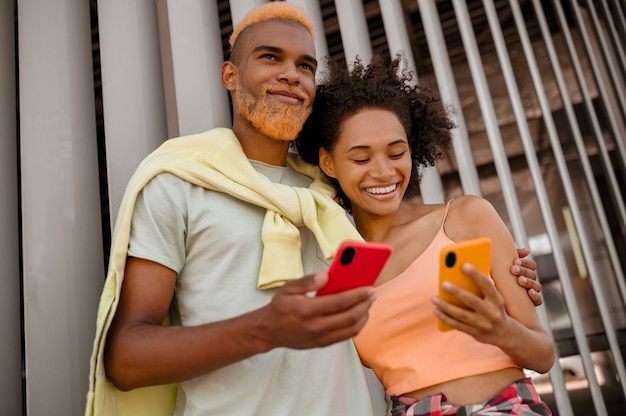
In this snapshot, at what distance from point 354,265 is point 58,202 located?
4.11 ft

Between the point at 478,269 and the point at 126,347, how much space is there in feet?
2.22

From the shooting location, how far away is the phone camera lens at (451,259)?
0.94 meters

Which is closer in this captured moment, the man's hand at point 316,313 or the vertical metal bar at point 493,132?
the man's hand at point 316,313

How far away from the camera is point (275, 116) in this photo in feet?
4.92

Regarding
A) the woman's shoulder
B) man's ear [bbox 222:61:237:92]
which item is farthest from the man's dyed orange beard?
the woman's shoulder

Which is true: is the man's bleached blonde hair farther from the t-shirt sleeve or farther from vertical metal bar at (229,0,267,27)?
the t-shirt sleeve

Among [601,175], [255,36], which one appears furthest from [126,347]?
[601,175]

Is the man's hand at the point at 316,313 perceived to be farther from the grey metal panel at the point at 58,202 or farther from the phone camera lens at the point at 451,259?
the grey metal panel at the point at 58,202

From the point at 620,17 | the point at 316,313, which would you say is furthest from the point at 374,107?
the point at 620,17

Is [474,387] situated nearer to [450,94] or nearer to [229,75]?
[229,75]

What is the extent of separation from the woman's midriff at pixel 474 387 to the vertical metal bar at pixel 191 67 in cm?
107

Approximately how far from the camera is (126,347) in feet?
3.63

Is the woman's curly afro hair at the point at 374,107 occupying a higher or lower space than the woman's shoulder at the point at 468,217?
higher

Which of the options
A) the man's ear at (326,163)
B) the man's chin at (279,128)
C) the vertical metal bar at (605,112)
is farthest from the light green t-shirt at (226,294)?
the vertical metal bar at (605,112)
